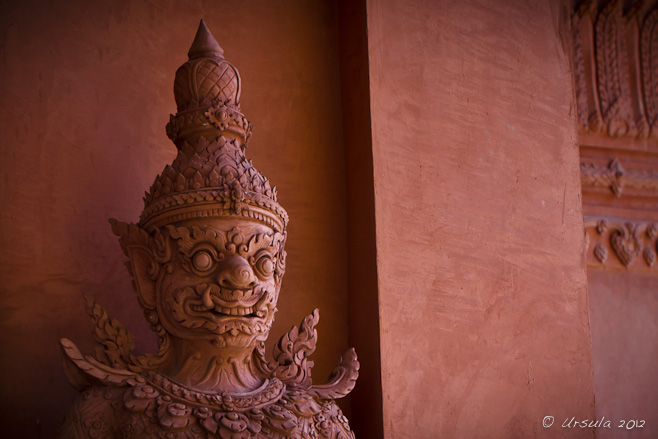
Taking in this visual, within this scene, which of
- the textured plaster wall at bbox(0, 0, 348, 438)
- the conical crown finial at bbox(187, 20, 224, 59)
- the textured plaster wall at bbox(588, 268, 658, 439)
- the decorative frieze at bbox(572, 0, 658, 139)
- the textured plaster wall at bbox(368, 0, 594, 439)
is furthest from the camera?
the decorative frieze at bbox(572, 0, 658, 139)

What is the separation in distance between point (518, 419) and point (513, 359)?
264 millimetres

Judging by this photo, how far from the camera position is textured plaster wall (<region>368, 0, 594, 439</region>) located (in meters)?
3.44

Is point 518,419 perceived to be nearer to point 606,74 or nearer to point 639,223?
point 639,223

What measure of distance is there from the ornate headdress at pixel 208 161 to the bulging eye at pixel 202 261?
15 cm

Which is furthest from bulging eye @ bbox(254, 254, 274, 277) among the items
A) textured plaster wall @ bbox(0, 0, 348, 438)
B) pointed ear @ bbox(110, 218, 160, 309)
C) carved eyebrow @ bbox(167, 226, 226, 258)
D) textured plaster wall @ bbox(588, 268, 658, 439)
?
textured plaster wall @ bbox(588, 268, 658, 439)

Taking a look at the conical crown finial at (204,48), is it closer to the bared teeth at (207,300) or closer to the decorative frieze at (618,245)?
the bared teeth at (207,300)

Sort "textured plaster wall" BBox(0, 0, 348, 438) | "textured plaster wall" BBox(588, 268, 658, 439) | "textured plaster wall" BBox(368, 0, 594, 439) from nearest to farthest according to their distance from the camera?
"textured plaster wall" BBox(0, 0, 348, 438) < "textured plaster wall" BBox(368, 0, 594, 439) < "textured plaster wall" BBox(588, 268, 658, 439)

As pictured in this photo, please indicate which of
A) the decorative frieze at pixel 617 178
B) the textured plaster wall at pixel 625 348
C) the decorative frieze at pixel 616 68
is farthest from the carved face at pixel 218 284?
the decorative frieze at pixel 616 68

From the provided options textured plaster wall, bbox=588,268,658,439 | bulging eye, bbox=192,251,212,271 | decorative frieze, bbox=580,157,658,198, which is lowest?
textured plaster wall, bbox=588,268,658,439

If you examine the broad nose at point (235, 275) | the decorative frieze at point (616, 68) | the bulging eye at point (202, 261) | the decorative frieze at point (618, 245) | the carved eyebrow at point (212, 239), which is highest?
the decorative frieze at point (616, 68)

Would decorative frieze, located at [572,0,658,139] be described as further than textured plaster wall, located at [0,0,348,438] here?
Yes

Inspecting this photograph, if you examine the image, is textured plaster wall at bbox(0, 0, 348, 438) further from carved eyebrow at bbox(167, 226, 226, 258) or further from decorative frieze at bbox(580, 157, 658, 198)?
decorative frieze at bbox(580, 157, 658, 198)

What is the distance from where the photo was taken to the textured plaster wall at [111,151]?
3.26 meters

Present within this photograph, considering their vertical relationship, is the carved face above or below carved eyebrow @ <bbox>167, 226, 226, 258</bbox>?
below
